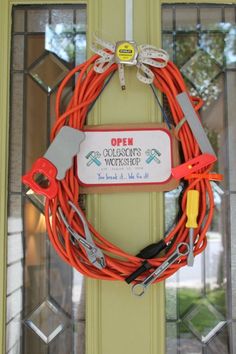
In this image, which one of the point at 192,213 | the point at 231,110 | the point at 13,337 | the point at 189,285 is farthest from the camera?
the point at 189,285

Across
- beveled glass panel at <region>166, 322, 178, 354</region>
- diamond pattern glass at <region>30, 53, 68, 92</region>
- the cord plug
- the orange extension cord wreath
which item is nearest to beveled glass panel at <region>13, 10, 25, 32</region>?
diamond pattern glass at <region>30, 53, 68, 92</region>

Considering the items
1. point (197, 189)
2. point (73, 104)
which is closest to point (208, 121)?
point (197, 189)

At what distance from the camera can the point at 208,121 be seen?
1.37 meters

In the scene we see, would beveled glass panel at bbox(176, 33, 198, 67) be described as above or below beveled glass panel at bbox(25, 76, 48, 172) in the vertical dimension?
above

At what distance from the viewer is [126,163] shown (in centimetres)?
114

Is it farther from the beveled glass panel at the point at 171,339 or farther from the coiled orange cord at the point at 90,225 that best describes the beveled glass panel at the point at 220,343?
the coiled orange cord at the point at 90,225

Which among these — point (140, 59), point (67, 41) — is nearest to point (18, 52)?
point (67, 41)

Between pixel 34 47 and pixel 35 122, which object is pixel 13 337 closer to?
pixel 35 122

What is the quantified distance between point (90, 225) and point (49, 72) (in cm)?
51

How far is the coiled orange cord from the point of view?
3.50ft

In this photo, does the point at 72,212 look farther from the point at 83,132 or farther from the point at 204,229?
the point at 204,229

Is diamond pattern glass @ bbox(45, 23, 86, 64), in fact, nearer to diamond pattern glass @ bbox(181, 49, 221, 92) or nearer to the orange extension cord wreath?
the orange extension cord wreath

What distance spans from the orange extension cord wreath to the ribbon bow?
2cm

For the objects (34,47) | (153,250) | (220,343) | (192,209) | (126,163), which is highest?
(34,47)
